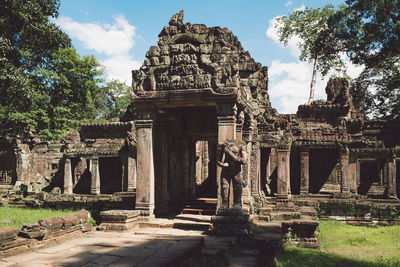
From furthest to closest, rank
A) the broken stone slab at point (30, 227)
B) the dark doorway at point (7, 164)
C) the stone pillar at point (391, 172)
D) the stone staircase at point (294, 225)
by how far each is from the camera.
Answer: the dark doorway at point (7, 164) < the stone pillar at point (391, 172) < the stone staircase at point (294, 225) < the broken stone slab at point (30, 227)

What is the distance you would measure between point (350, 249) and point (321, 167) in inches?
468

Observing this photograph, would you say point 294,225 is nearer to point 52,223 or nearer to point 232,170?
point 232,170

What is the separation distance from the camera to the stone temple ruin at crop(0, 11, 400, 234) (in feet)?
26.8

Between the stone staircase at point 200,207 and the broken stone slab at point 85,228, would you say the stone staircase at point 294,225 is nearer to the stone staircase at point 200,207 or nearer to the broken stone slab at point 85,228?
the stone staircase at point 200,207

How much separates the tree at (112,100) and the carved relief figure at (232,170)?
111 ft

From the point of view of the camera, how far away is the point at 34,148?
21141mm

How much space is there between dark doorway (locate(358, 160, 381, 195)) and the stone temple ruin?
65 millimetres

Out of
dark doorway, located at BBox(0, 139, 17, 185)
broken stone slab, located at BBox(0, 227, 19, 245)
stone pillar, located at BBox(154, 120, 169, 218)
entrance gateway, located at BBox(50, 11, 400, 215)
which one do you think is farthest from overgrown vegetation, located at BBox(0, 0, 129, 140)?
broken stone slab, located at BBox(0, 227, 19, 245)

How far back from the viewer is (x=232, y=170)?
7402 millimetres

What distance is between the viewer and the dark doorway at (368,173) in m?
21.1

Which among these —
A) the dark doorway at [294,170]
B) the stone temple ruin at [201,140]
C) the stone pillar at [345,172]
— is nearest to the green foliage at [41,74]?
the stone temple ruin at [201,140]

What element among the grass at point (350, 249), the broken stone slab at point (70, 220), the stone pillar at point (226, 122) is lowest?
the grass at point (350, 249)

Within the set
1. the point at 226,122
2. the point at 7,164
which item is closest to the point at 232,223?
the point at 226,122

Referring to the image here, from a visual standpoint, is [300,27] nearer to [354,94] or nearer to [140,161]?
[354,94]
